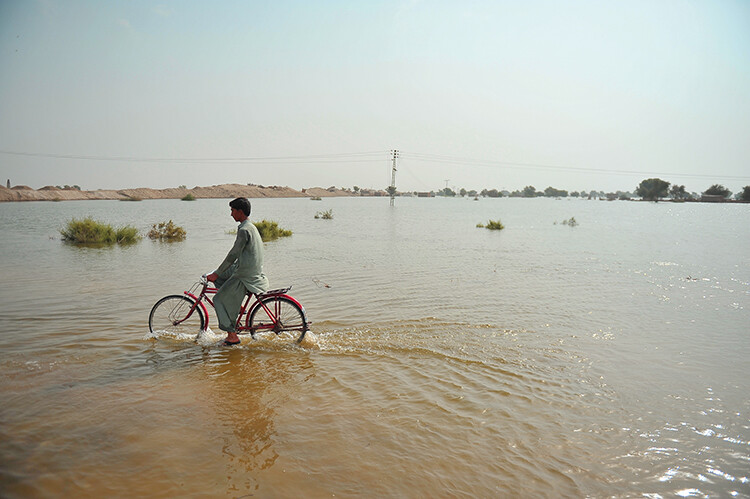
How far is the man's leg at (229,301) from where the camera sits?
6223mm

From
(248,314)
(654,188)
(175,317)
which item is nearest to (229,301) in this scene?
(248,314)

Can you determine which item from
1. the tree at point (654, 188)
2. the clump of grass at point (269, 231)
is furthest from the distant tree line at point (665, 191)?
the clump of grass at point (269, 231)

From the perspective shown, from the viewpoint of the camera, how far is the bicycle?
6.50 metres

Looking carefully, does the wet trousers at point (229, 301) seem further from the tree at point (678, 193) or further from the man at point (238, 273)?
the tree at point (678, 193)

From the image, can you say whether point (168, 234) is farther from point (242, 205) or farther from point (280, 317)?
point (242, 205)

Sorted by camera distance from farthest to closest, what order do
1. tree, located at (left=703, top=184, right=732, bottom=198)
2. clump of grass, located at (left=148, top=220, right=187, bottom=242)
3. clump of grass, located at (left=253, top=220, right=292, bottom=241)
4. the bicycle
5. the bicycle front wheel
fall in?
tree, located at (left=703, top=184, right=732, bottom=198)
clump of grass, located at (left=253, top=220, right=292, bottom=241)
clump of grass, located at (left=148, top=220, right=187, bottom=242)
the bicycle front wheel
the bicycle

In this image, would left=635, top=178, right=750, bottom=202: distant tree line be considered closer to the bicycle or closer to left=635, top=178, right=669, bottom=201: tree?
left=635, top=178, right=669, bottom=201: tree

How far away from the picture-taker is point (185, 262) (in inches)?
602

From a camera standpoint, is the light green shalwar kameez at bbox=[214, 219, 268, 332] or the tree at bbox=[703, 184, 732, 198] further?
the tree at bbox=[703, 184, 732, 198]

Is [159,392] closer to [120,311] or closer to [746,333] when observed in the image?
[120,311]

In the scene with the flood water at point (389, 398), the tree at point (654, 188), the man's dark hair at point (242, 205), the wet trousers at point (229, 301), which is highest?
the tree at point (654, 188)

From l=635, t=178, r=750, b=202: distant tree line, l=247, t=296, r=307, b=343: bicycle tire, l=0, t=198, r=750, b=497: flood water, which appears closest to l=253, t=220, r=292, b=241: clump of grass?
l=0, t=198, r=750, b=497: flood water

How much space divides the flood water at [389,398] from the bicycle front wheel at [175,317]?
0.25 m

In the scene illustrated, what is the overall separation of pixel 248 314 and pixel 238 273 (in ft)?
2.45
